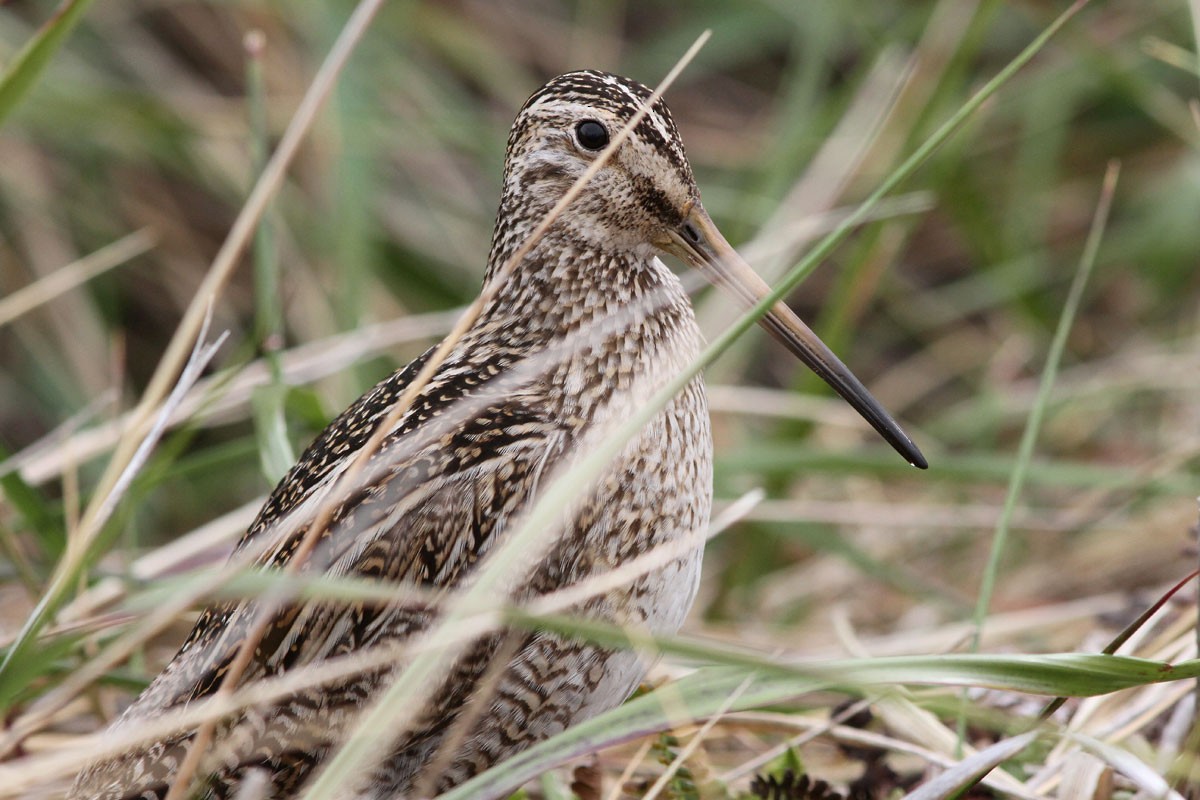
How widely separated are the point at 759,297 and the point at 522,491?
0.44 metres

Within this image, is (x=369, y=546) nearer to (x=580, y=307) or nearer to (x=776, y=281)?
(x=580, y=307)

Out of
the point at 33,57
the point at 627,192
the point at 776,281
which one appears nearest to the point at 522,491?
the point at 627,192

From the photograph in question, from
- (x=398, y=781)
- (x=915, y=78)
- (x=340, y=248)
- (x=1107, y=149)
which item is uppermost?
(x=1107, y=149)

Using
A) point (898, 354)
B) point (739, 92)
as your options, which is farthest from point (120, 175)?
point (898, 354)

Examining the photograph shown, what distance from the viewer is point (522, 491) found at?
2.06 meters

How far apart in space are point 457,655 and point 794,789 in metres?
0.48

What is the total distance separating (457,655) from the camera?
1.98 meters

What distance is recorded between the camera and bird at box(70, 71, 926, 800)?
200 cm

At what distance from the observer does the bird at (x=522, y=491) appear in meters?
2.00

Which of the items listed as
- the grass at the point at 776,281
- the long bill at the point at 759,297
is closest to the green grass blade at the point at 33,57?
the grass at the point at 776,281

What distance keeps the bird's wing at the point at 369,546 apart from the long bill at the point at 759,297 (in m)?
0.33

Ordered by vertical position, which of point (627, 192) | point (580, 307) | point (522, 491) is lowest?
point (522, 491)

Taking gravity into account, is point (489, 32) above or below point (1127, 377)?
above

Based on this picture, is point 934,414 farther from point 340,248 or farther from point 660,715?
point 660,715
